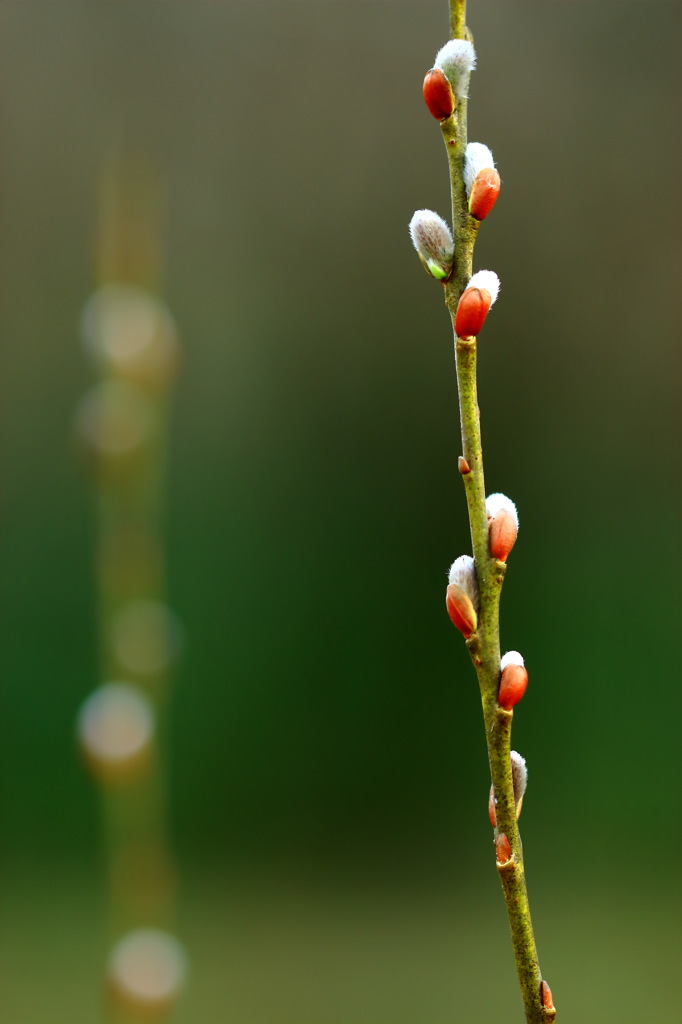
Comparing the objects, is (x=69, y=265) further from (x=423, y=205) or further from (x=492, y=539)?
(x=492, y=539)

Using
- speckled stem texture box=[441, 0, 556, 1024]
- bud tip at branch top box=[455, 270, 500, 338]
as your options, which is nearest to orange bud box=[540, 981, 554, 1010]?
speckled stem texture box=[441, 0, 556, 1024]

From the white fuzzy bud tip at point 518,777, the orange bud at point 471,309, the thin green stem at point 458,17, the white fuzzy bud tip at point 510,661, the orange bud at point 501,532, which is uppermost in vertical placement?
the thin green stem at point 458,17

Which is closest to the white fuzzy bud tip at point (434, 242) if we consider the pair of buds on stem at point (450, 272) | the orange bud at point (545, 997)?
the pair of buds on stem at point (450, 272)

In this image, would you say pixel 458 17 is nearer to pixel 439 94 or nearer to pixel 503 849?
pixel 439 94

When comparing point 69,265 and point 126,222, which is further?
point 69,265

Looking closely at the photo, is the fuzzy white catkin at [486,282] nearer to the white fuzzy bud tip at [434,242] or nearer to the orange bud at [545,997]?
the white fuzzy bud tip at [434,242]

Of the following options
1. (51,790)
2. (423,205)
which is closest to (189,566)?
(51,790)

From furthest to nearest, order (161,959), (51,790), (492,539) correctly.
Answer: (51,790), (161,959), (492,539)
